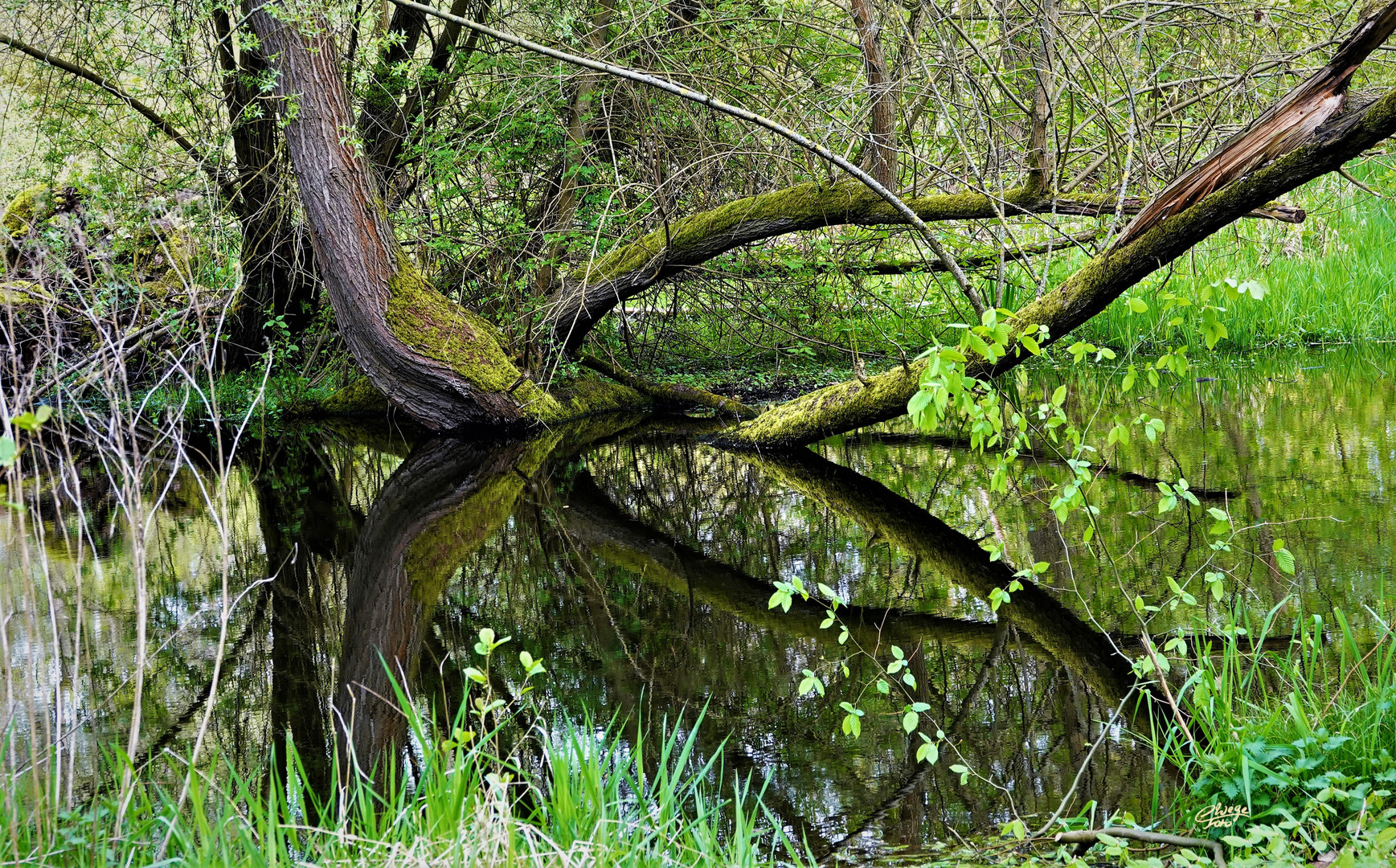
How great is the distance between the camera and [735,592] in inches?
161

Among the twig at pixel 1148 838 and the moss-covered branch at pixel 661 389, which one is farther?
the moss-covered branch at pixel 661 389

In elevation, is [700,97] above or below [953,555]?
above

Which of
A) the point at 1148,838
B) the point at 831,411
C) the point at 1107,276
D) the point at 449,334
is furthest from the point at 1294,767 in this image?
the point at 449,334

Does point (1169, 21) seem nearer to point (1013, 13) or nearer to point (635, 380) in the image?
point (1013, 13)

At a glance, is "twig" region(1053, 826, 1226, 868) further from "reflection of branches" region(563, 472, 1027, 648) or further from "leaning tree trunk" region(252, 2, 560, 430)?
"leaning tree trunk" region(252, 2, 560, 430)

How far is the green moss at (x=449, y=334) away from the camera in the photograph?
7.39 metres

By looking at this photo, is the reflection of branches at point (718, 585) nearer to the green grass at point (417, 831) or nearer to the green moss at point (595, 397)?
the green grass at point (417, 831)

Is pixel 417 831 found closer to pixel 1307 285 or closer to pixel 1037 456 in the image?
pixel 1037 456

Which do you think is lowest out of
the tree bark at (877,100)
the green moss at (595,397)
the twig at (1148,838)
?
the twig at (1148,838)

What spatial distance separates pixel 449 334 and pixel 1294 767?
246 inches

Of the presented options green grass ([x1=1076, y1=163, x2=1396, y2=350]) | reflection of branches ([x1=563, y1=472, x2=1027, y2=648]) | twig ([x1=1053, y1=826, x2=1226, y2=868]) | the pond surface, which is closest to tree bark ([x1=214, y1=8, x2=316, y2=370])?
the pond surface

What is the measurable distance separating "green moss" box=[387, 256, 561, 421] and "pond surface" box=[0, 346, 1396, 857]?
3.07ft

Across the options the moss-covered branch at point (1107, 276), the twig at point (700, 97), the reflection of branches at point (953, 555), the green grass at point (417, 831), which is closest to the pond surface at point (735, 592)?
the reflection of branches at point (953, 555)

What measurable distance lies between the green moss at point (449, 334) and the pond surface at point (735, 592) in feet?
3.07
